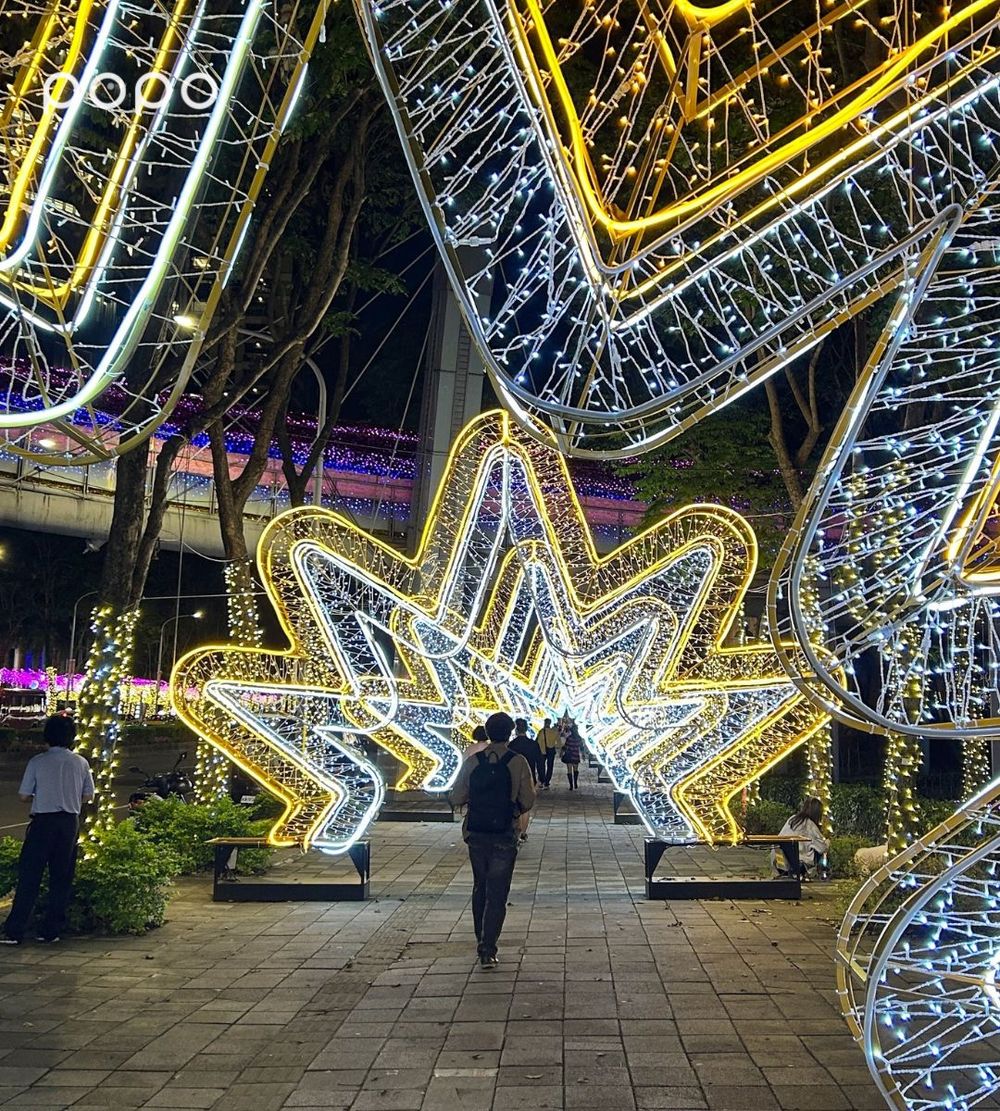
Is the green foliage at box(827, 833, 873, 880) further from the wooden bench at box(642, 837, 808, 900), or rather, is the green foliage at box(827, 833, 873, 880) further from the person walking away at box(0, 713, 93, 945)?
the person walking away at box(0, 713, 93, 945)

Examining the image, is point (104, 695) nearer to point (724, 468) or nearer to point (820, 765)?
point (820, 765)

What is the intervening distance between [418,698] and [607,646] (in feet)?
10.2

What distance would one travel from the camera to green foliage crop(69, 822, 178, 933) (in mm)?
9227

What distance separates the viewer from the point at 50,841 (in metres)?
8.91

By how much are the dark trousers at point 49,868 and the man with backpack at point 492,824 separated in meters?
2.81

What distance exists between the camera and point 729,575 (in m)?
12.4

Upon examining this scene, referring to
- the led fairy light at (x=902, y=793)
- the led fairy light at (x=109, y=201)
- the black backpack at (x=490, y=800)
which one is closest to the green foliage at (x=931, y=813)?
the led fairy light at (x=902, y=793)

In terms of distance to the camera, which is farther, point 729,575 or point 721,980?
point 729,575

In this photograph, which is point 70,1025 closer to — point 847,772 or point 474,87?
point 474,87

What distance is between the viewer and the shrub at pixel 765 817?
54.3 feet

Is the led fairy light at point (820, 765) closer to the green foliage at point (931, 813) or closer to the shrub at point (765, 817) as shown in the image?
the green foliage at point (931, 813)

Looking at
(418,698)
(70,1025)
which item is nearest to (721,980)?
(70,1025)

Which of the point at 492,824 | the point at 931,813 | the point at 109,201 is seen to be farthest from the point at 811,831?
the point at 109,201

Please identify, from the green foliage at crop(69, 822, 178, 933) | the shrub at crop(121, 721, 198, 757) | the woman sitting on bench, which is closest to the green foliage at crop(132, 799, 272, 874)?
the green foliage at crop(69, 822, 178, 933)
